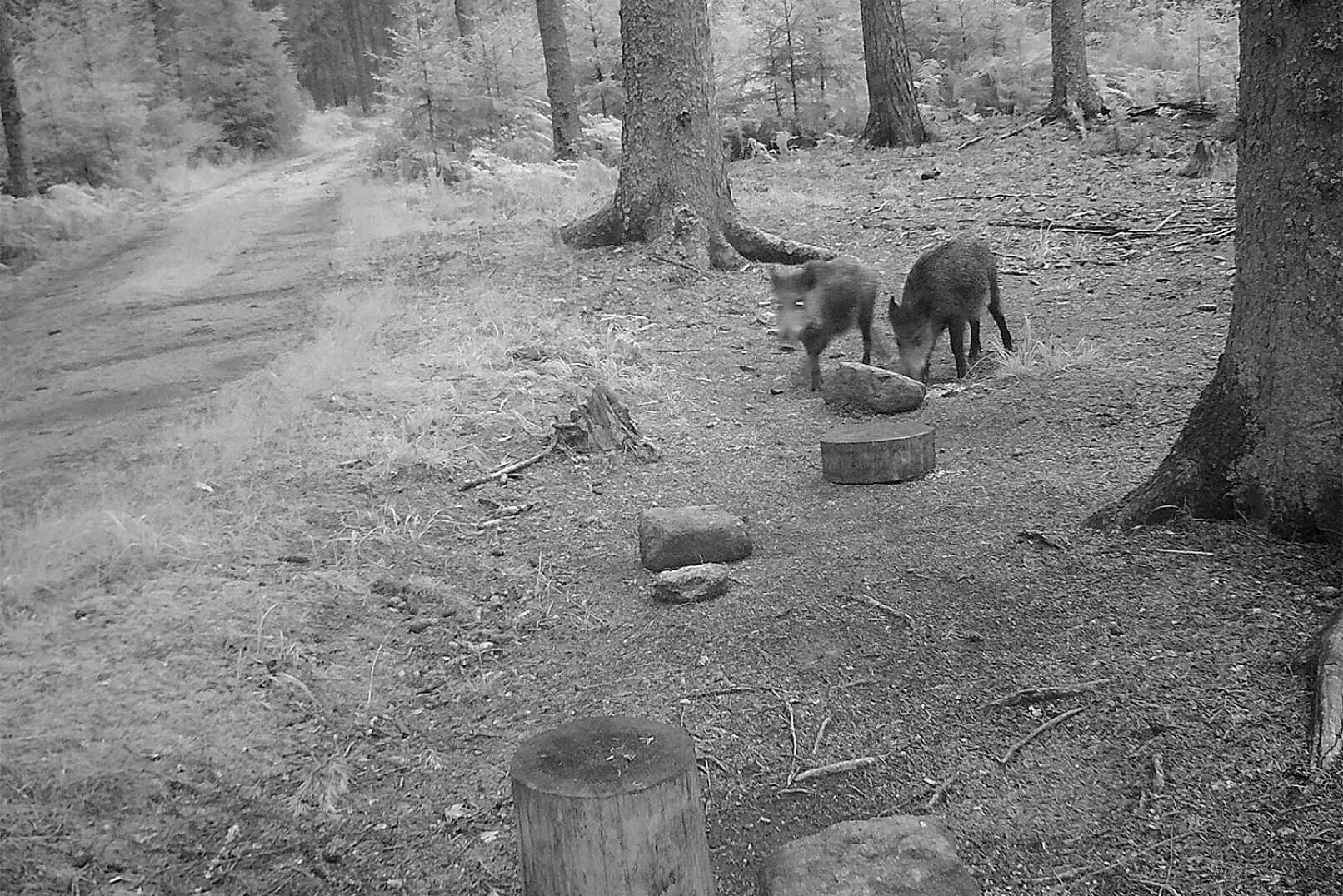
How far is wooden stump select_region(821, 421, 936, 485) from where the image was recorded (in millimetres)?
4934

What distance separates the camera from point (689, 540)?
434cm

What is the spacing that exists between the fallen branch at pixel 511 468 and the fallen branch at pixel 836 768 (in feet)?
9.17

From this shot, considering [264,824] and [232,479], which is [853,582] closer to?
[264,824]

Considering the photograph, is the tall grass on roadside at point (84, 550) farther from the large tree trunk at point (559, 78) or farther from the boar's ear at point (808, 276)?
the large tree trunk at point (559, 78)

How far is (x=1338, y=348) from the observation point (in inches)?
130

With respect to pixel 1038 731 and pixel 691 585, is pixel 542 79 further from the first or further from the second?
pixel 1038 731

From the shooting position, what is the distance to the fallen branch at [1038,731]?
2.94m

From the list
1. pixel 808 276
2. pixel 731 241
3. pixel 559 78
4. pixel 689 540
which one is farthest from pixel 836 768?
pixel 559 78

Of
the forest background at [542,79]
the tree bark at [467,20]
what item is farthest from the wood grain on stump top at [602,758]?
the tree bark at [467,20]

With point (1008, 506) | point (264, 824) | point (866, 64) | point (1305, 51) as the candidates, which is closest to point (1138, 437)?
point (1008, 506)

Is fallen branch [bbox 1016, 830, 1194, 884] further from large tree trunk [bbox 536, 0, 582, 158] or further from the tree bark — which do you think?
the tree bark

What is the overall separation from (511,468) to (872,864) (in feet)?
11.2

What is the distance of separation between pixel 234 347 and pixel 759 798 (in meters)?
7.00

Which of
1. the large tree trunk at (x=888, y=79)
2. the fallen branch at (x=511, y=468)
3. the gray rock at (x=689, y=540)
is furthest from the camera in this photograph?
the large tree trunk at (x=888, y=79)
